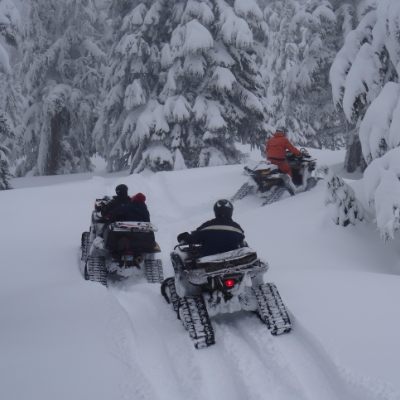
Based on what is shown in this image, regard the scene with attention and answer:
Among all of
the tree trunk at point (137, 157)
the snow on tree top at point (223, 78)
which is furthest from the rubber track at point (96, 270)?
the tree trunk at point (137, 157)

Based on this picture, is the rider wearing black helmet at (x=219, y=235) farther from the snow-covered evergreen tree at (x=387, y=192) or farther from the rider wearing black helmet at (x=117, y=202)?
the rider wearing black helmet at (x=117, y=202)

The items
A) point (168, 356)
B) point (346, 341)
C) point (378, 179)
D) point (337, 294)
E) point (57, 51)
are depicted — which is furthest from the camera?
point (57, 51)

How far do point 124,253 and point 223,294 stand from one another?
2.29 meters

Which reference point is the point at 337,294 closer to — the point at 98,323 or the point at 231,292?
the point at 231,292

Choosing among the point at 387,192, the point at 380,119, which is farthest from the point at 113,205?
the point at 380,119

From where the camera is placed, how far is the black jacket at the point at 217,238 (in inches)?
197

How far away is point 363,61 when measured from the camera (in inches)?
293

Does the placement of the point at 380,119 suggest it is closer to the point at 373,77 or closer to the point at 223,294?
the point at 373,77

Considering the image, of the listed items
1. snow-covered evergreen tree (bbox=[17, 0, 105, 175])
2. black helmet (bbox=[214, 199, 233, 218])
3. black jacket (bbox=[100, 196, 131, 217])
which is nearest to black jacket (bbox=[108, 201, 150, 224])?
black jacket (bbox=[100, 196, 131, 217])

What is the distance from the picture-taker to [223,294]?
4848 millimetres

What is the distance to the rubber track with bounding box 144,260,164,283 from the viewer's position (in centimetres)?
668

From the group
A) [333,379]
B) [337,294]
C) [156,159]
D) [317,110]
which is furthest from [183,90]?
[333,379]

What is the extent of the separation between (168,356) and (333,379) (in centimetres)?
154

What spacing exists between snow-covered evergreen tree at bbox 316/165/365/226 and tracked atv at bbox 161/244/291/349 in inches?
126
